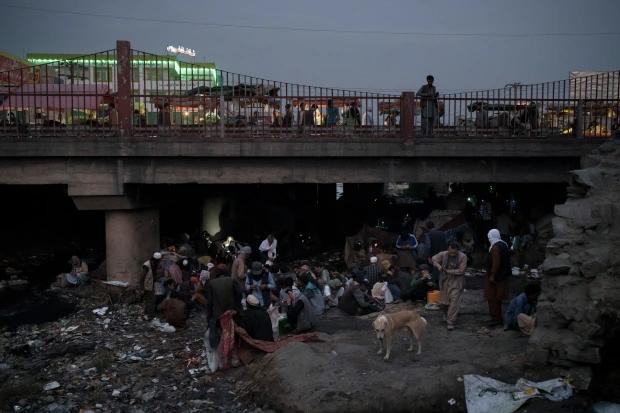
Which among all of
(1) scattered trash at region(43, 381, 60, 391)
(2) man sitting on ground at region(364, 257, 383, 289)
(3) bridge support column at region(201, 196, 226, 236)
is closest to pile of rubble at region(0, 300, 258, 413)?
(1) scattered trash at region(43, 381, 60, 391)

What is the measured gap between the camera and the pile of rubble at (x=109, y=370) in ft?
25.7

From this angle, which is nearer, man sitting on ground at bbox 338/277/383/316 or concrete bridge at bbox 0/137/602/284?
man sitting on ground at bbox 338/277/383/316

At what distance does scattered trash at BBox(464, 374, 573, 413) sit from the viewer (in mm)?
6449

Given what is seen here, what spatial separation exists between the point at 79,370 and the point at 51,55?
42.0 m

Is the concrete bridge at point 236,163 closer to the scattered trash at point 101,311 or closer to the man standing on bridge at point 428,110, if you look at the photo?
the man standing on bridge at point 428,110

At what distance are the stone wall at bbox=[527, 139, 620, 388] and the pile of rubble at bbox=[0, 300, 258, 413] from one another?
369cm

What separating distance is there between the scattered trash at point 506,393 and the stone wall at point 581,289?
30 cm

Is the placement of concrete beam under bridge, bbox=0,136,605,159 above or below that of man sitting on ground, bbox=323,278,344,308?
above

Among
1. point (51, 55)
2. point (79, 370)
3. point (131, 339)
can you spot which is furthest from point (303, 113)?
point (51, 55)

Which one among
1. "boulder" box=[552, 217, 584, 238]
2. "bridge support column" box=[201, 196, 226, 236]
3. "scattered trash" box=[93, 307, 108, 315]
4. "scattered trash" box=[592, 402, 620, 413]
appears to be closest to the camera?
"scattered trash" box=[592, 402, 620, 413]

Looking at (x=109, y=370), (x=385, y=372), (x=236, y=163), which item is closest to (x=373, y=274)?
(x=236, y=163)

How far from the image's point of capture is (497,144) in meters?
13.6

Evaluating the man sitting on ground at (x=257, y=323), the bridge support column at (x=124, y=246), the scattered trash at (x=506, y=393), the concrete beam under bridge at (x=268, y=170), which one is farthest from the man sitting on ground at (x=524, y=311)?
the bridge support column at (x=124, y=246)

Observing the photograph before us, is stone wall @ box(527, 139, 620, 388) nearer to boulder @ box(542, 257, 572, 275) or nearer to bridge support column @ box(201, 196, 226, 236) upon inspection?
boulder @ box(542, 257, 572, 275)
